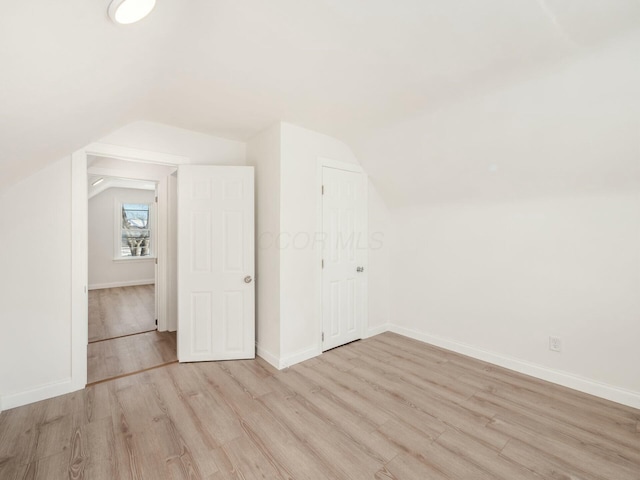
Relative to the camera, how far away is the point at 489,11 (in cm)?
150

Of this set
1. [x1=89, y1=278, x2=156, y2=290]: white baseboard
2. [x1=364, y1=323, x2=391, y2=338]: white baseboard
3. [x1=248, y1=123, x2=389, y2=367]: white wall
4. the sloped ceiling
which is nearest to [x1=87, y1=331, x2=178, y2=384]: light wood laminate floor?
[x1=248, y1=123, x2=389, y2=367]: white wall

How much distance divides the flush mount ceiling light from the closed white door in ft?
7.73

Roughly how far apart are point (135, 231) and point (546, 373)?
8.57 metres

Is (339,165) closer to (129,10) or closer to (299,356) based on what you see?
(299,356)

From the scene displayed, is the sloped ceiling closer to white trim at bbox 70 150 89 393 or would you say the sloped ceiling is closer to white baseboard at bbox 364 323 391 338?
white trim at bbox 70 150 89 393

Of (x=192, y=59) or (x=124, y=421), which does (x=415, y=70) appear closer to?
(x=192, y=59)

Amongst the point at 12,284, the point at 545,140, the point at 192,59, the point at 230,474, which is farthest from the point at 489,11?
the point at 12,284

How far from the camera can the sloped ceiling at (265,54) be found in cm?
90

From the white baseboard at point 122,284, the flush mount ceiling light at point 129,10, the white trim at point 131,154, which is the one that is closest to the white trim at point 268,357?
the white trim at point 131,154

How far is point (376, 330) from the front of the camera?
3861 millimetres

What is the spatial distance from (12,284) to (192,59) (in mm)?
2215

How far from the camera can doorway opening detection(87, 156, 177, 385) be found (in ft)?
10.5

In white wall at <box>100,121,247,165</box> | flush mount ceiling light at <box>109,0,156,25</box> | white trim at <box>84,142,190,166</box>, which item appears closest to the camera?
flush mount ceiling light at <box>109,0,156,25</box>

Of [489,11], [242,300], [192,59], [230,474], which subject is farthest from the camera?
[242,300]
